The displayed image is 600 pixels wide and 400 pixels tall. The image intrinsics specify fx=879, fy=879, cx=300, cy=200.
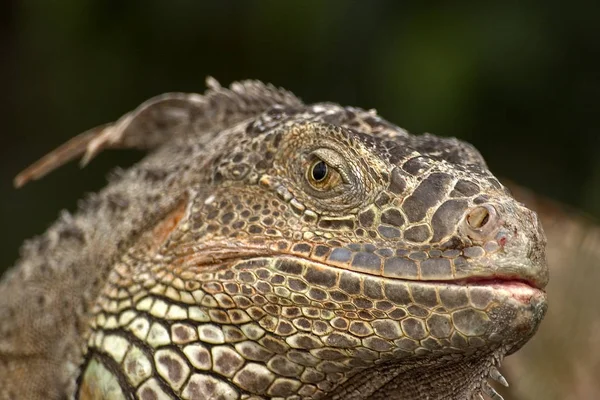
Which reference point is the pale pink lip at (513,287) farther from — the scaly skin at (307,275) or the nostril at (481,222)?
the nostril at (481,222)

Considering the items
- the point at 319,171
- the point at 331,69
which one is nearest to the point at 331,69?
the point at 331,69

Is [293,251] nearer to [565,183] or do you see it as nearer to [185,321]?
[185,321]

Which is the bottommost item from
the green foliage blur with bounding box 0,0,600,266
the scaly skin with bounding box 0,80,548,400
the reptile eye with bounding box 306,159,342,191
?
the scaly skin with bounding box 0,80,548,400

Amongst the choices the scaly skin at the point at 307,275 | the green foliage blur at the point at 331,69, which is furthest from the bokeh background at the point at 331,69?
the scaly skin at the point at 307,275

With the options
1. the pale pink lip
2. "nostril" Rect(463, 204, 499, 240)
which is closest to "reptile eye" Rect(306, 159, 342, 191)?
"nostril" Rect(463, 204, 499, 240)

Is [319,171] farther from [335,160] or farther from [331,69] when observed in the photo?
[331,69]

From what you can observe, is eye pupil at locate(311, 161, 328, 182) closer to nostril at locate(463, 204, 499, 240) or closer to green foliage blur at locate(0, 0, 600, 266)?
nostril at locate(463, 204, 499, 240)

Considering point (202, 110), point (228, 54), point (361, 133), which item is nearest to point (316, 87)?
point (228, 54)
